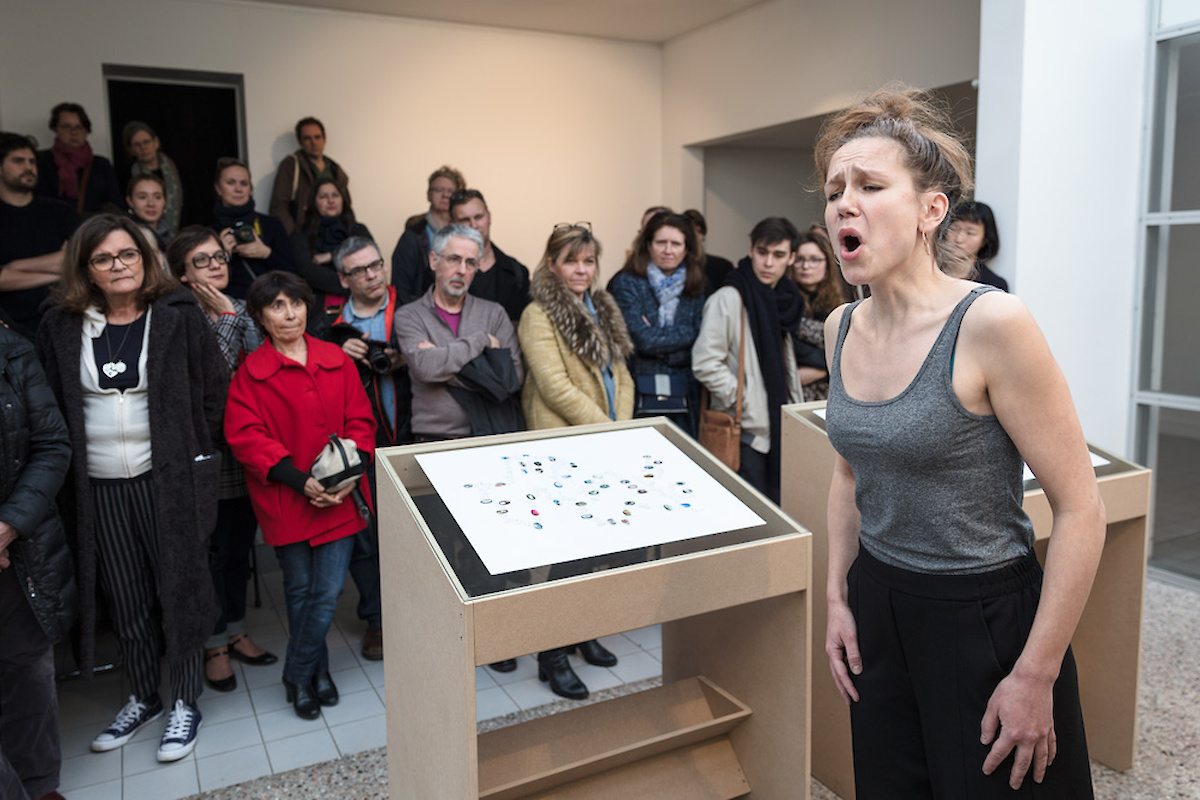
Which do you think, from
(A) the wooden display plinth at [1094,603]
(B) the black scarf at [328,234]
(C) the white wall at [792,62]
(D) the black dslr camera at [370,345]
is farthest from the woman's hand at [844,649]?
(B) the black scarf at [328,234]

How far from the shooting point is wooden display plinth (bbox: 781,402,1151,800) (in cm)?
243

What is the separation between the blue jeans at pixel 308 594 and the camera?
3.00 metres

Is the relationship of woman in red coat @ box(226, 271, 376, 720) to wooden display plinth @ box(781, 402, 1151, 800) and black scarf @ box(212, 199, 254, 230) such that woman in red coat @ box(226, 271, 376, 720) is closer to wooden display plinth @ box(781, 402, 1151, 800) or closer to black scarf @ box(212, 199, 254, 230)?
wooden display plinth @ box(781, 402, 1151, 800)

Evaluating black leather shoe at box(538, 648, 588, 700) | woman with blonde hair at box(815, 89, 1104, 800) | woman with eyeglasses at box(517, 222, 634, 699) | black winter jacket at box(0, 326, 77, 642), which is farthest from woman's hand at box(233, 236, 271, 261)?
woman with blonde hair at box(815, 89, 1104, 800)

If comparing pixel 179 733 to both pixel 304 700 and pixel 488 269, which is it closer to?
pixel 304 700

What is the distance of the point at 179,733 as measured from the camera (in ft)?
9.18

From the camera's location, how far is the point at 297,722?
117 inches

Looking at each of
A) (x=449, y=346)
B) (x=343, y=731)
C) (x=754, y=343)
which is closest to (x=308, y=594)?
(x=343, y=731)

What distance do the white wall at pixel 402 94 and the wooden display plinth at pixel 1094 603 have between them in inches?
188

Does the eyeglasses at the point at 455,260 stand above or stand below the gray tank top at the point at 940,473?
above

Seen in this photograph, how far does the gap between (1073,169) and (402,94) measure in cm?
449

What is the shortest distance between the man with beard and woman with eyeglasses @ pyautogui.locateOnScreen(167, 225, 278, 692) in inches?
44.2

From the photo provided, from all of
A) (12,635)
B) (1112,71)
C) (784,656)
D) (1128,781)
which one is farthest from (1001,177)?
(12,635)

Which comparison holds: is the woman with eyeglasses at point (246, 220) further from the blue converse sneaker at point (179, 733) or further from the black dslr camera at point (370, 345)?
the blue converse sneaker at point (179, 733)
